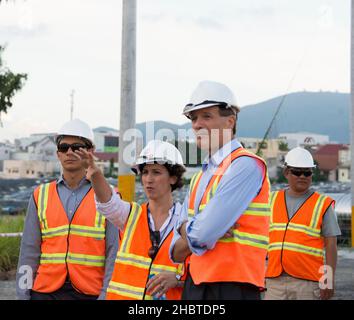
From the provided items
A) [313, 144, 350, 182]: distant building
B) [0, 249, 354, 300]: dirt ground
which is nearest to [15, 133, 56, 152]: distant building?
[313, 144, 350, 182]: distant building

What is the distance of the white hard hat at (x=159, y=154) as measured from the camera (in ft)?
12.1

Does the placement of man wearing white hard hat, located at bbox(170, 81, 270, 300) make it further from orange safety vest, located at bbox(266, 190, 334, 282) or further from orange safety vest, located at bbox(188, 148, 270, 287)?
orange safety vest, located at bbox(266, 190, 334, 282)

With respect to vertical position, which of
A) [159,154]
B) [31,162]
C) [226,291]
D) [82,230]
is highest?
[31,162]

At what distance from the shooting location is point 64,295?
4.03 meters

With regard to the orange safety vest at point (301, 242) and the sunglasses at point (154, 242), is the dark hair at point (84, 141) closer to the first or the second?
the sunglasses at point (154, 242)

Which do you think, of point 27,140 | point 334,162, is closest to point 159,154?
point 334,162

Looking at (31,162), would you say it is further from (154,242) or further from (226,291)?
(226,291)

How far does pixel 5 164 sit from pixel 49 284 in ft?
264

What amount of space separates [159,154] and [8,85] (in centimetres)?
1411

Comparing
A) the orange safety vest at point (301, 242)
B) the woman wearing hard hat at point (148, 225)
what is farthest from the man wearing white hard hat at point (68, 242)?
the orange safety vest at point (301, 242)

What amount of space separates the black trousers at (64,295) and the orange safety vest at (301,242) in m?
1.80

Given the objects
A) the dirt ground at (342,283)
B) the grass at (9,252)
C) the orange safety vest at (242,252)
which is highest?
the orange safety vest at (242,252)
